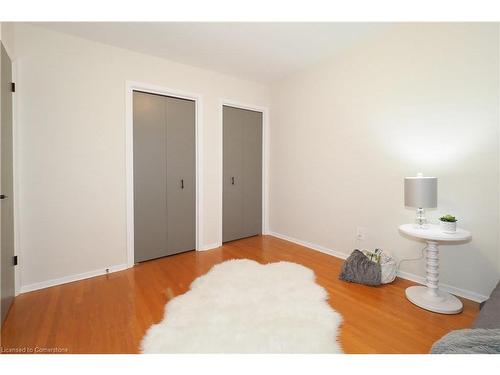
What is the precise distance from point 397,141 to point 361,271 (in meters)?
1.39

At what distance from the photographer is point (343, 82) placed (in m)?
3.04

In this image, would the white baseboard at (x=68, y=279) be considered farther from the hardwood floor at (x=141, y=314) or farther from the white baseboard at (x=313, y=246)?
the white baseboard at (x=313, y=246)

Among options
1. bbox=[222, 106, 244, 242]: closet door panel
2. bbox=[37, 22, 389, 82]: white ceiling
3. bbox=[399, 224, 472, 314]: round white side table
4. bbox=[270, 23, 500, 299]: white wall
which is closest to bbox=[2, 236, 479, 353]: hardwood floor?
bbox=[399, 224, 472, 314]: round white side table

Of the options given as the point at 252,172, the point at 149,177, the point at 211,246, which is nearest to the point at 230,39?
the point at 149,177

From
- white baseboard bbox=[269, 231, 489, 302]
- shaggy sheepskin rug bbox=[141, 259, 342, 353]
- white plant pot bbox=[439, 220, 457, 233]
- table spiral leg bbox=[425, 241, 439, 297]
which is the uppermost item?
white plant pot bbox=[439, 220, 457, 233]

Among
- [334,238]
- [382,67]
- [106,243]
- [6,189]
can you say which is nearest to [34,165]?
[6,189]

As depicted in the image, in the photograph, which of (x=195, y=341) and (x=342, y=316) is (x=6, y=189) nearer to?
(x=195, y=341)

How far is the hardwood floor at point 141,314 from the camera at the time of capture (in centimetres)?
158

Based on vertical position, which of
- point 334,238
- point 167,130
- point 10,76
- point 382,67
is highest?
point 382,67

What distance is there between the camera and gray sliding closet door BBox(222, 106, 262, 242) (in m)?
3.75

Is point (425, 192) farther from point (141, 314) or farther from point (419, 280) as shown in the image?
point (141, 314)

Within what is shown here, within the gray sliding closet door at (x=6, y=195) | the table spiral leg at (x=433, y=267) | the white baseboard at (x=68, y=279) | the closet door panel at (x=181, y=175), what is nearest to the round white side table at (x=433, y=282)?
the table spiral leg at (x=433, y=267)

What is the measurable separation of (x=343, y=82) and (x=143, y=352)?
3.31 m

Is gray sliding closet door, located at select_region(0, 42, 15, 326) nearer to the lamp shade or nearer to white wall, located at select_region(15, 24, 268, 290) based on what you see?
white wall, located at select_region(15, 24, 268, 290)
